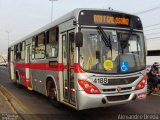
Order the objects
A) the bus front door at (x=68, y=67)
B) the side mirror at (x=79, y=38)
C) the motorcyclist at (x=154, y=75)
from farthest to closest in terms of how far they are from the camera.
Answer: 1. the motorcyclist at (x=154, y=75)
2. the bus front door at (x=68, y=67)
3. the side mirror at (x=79, y=38)

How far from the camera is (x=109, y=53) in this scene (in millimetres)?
8578

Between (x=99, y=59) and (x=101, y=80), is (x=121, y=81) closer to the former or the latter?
(x=101, y=80)

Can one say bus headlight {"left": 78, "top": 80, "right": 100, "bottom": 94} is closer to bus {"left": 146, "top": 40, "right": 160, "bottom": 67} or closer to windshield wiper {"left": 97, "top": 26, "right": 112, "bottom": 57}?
windshield wiper {"left": 97, "top": 26, "right": 112, "bottom": 57}

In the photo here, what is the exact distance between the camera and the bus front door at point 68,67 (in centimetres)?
892

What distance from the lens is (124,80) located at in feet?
28.4

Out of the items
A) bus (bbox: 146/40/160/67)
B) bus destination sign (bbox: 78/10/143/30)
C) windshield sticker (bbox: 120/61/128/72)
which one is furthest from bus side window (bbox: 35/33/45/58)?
bus (bbox: 146/40/160/67)

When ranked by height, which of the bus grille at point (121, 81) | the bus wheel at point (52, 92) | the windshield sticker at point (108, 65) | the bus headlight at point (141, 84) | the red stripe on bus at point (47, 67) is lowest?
the bus wheel at point (52, 92)

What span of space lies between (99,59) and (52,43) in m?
2.71

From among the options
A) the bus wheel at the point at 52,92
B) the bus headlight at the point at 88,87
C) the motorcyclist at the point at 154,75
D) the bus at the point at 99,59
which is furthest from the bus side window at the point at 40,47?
the motorcyclist at the point at 154,75

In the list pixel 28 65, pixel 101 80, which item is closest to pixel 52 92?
pixel 101 80

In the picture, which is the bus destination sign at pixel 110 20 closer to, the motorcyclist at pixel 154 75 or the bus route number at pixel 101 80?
the bus route number at pixel 101 80

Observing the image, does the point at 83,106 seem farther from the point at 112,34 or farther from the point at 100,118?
the point at 112,34

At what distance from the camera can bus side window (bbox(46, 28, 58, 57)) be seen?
406 inches

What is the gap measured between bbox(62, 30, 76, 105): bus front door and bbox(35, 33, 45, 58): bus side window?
96.8 inches
